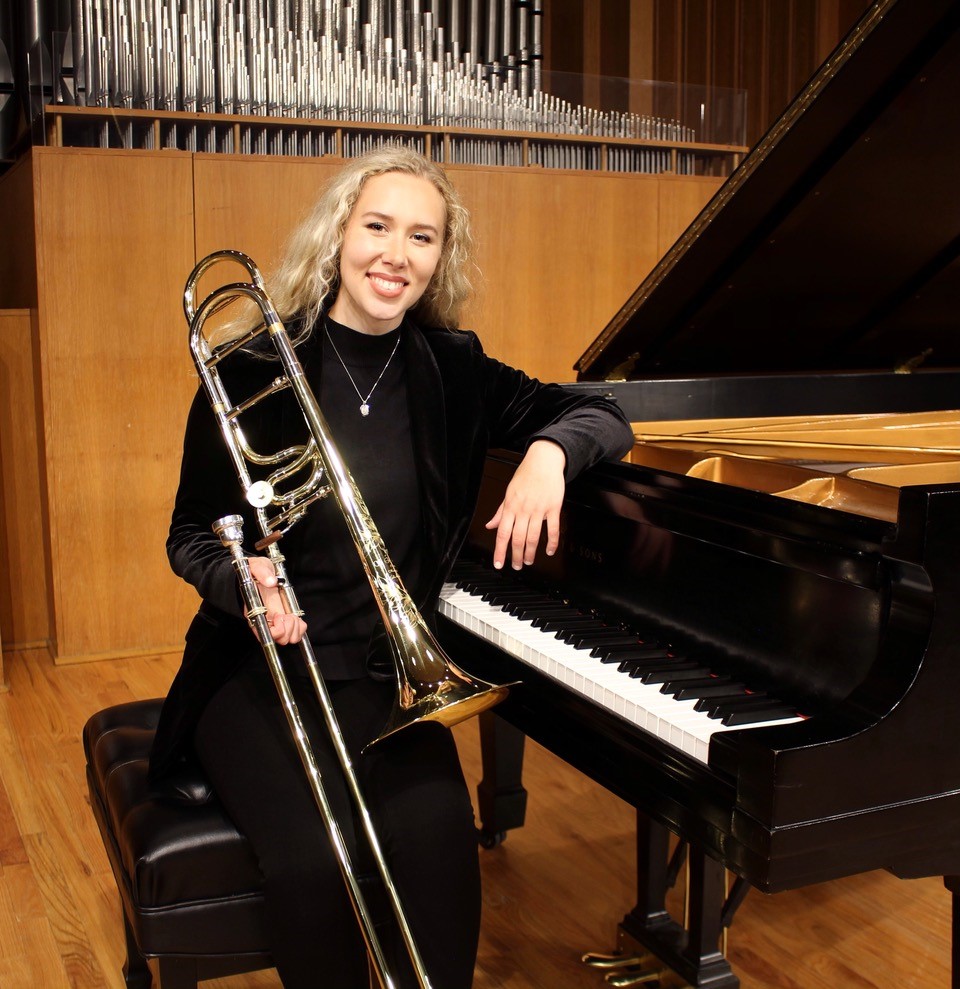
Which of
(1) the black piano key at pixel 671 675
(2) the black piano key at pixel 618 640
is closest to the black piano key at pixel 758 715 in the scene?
(1) the black piano key at pixel 671 675

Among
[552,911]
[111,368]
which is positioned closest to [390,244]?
[552,911]

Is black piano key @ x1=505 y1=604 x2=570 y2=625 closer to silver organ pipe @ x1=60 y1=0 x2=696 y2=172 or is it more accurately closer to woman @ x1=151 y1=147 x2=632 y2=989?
woman @ x1=151 y1=147 x2=632 y2=989

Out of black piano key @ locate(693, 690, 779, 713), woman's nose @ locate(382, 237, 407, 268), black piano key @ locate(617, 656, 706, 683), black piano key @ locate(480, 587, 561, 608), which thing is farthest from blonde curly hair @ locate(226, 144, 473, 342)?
black piano key @ locate(693, 690, 779, 713)

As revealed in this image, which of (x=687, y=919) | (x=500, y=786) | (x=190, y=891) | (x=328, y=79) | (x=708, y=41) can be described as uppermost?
(x=708, y=41)

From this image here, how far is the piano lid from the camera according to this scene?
2.09 metres

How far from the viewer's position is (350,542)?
6.45 ft

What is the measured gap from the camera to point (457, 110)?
4863 millimetres

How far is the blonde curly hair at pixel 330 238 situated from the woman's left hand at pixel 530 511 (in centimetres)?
45

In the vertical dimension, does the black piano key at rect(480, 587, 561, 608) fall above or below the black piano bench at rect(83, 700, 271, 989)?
above

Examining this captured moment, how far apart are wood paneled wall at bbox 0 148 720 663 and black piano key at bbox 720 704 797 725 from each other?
305 cm

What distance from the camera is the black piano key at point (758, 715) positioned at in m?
1.52

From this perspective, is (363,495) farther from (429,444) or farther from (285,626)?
(285,626)

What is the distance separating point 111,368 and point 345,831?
2954 mm

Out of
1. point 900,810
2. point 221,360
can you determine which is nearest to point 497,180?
point 221,360
